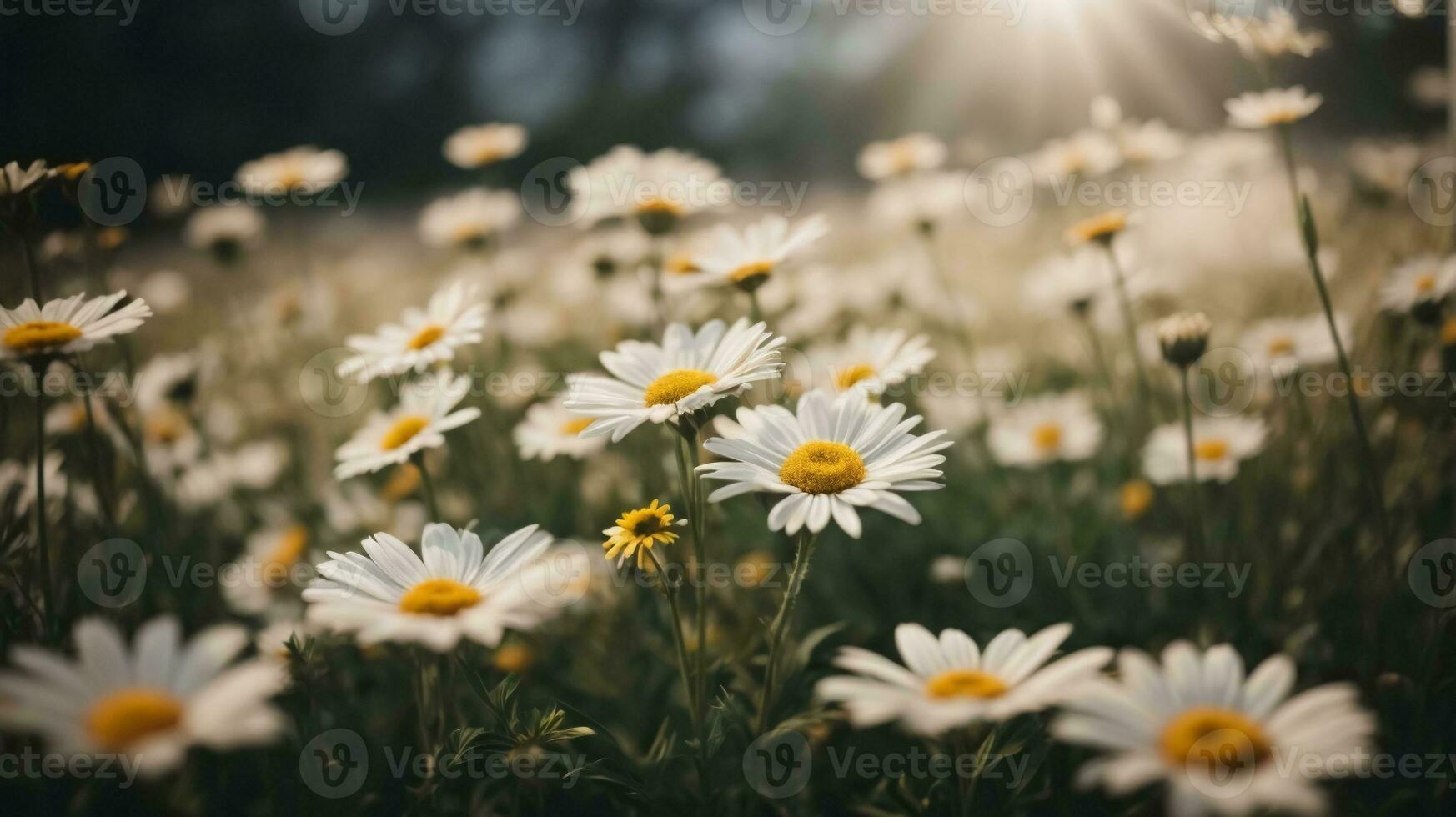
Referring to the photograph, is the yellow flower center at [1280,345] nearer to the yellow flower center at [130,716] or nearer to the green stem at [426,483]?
the green stem at [426,483]

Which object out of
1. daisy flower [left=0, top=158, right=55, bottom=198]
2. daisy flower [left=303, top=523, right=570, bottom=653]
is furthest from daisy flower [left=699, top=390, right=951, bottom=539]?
daisy flower [left=0, top=158, right=55, bottom=198]

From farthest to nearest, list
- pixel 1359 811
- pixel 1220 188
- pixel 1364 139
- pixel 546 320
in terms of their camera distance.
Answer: pixel 1364 139, pixel 1220 188, pixel 546 320, pixel 1359 811

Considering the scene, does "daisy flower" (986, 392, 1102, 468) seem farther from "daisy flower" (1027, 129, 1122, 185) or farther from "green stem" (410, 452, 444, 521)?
"green stem" (410, 452, 444, 521)

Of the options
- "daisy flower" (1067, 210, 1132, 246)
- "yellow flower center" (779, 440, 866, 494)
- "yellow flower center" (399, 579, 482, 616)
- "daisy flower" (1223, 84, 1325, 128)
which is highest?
"daisy flower" (1223, 84, 1325, 128)

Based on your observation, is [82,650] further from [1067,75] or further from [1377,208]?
[1067,75]

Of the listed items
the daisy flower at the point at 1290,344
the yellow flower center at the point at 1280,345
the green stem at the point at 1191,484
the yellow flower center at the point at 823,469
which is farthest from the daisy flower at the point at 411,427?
the yellow flower center at the point at 1280,345

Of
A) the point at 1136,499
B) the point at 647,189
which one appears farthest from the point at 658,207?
the point at 1136,499

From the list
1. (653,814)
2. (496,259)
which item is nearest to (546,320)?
(496,259)
